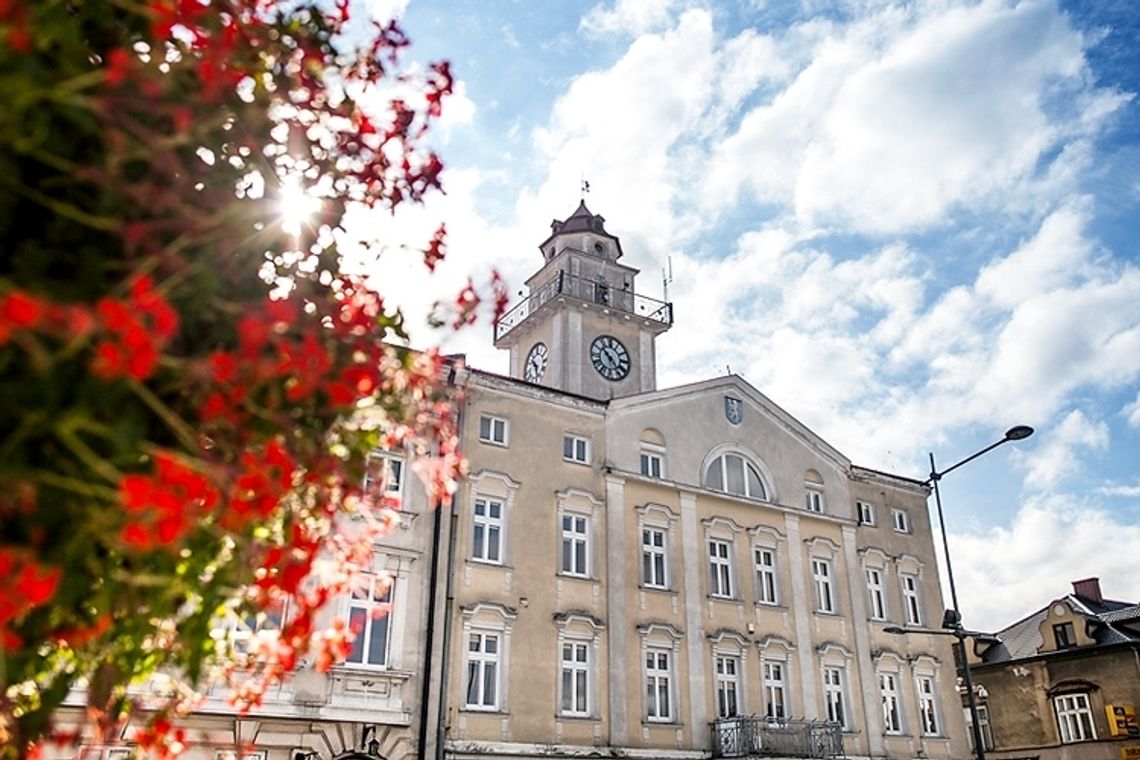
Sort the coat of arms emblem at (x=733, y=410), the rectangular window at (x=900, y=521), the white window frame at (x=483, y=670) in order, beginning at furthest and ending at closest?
the rectangular window at (x=900, y=521) < the coat of arms emblem at (x=733, y=410) < the white window frame at (x=483, y=670)

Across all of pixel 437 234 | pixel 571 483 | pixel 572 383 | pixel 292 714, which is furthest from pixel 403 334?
pixel 572 383

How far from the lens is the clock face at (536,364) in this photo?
31391 millimetres

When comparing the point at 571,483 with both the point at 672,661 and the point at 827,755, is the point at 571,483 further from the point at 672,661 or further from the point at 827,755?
the point at 827,755

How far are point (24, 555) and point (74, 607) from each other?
2.78 ft

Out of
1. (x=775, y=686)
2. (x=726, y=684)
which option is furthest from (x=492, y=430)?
(x=775, y=686)

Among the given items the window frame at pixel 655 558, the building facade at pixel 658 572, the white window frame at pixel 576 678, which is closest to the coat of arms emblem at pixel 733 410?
the building facade at pixel 658 572

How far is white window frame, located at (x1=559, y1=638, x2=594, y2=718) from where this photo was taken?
2105cm

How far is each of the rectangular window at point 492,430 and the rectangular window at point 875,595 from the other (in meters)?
13.3

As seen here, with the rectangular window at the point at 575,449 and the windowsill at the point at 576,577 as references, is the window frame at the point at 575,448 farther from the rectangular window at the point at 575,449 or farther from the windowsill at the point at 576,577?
the windowsill at the point at 576,577

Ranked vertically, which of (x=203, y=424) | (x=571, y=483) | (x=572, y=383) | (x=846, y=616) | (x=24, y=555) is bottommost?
(x=24, y=555)

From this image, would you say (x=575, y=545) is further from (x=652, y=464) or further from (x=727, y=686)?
(x=727, y=686)

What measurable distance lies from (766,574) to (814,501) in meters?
3.51

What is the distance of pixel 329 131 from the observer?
148 inches

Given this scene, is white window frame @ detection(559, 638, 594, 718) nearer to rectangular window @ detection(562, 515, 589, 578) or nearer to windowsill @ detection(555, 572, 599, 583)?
windowsill @ detection(555, 572, 599, 583)
